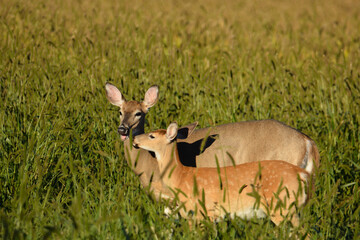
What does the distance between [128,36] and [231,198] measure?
561cm

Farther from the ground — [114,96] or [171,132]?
[171,132]

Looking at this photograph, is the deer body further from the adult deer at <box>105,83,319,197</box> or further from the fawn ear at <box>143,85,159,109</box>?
the fawn ear at <box>143,85,159,109</box>

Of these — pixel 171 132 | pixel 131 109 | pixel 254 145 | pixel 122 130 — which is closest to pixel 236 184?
pixel 171 132

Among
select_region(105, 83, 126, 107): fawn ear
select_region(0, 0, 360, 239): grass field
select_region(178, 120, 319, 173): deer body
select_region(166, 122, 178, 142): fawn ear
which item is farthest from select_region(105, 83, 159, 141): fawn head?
select_region(166, 122, 178, 142): fawn ear

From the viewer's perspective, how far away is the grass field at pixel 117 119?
3.86 m

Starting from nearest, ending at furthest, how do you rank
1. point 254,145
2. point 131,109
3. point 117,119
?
1. point 254,145
2. point 131,109
3. point 117,119

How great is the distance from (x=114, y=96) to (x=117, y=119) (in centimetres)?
30

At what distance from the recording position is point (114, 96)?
610 cm

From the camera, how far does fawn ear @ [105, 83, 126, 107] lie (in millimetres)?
6050

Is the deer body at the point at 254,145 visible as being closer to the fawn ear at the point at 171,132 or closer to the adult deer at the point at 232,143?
the adult deer at the point at 232,143

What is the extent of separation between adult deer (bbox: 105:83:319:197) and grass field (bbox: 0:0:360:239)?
20cm

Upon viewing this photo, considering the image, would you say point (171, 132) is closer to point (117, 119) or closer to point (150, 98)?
point (150, 98)

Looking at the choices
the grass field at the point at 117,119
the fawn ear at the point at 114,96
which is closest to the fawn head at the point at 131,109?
the fawn ear at the point at 114,96

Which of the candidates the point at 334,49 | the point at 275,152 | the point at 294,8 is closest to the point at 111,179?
the point at 275,152
